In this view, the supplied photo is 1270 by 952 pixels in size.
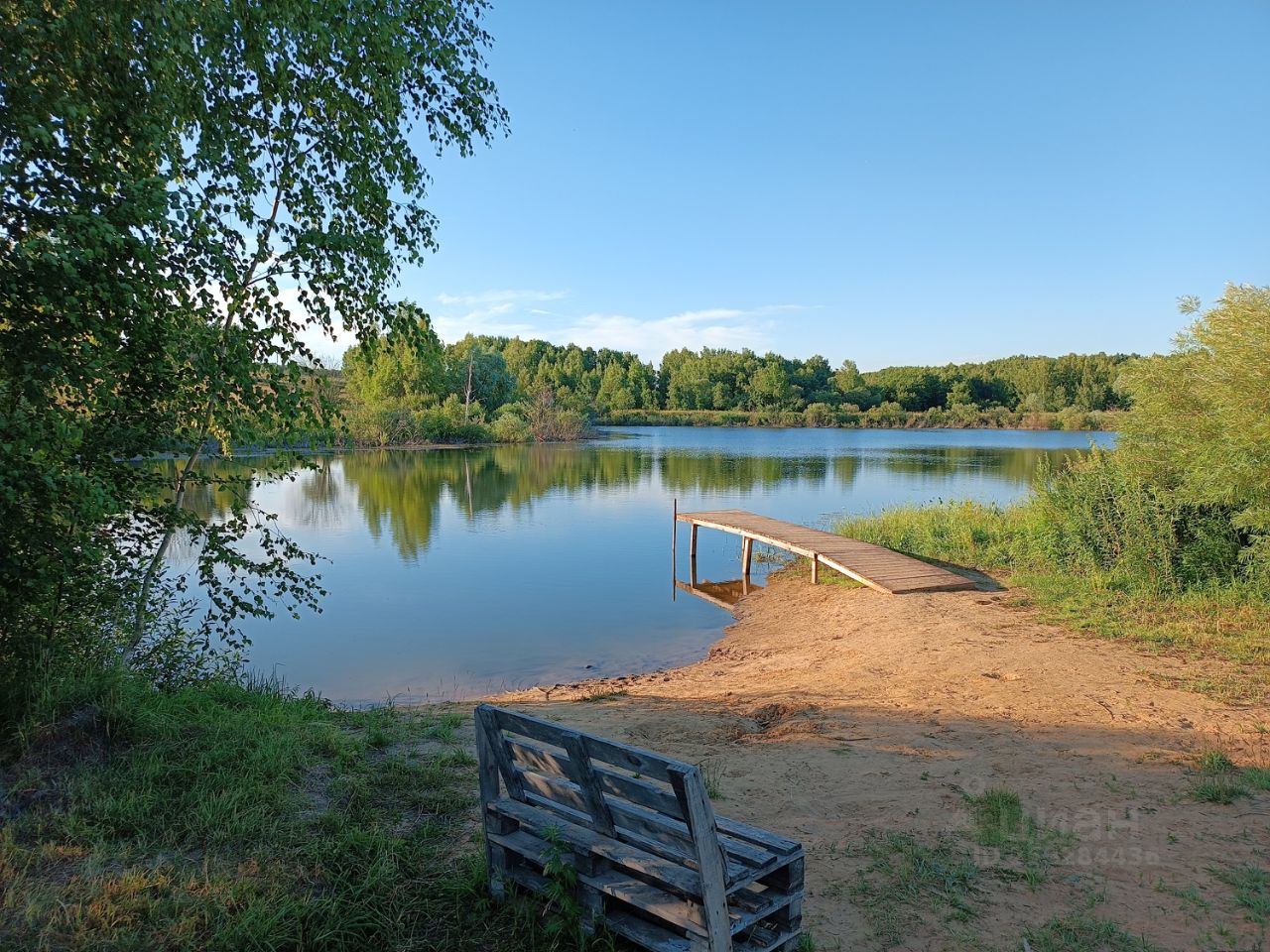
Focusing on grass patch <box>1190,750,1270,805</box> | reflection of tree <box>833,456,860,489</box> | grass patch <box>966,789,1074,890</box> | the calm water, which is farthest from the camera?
reflection of tree <box>833,456,860,489</box>

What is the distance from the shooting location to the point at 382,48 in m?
5.41

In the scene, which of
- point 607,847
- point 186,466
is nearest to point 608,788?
point 607,847

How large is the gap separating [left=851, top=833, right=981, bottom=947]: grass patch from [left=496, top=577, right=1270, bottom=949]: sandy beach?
1cm

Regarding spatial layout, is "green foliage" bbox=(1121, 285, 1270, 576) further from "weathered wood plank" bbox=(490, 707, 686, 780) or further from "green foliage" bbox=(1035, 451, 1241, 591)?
"weathered wood plank" bbox=(490, 707, 686, 780)

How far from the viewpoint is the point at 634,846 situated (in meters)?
3.23

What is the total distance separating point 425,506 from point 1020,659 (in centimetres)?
2183

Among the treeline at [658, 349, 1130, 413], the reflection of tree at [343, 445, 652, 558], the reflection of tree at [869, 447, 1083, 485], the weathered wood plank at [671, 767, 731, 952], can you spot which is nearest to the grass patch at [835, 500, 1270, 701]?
the weathered wood plank at [671, 767, 731, 952]

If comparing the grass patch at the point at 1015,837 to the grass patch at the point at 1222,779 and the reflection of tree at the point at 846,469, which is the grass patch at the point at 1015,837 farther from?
the reflection of tree at the point at 846,469

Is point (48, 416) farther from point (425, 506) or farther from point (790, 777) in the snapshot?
point (425, 506)

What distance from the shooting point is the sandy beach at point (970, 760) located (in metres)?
3.78

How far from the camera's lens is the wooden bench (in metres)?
2.91

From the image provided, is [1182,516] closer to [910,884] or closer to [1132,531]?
[1132,531]

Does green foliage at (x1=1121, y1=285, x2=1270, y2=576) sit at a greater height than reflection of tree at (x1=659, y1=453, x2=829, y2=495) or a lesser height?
greater

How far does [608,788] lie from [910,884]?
1.93 meters
